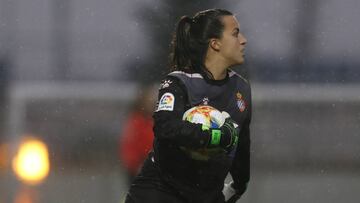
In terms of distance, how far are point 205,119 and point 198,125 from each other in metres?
0.05

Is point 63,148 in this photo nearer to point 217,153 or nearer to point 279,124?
point 279,124

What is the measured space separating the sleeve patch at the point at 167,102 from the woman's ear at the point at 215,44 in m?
0.33

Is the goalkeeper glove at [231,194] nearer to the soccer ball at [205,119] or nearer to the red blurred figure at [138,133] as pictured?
the soccer ball at [205,119]

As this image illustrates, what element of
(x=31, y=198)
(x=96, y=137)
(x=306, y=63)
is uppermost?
(x=306, y=63)

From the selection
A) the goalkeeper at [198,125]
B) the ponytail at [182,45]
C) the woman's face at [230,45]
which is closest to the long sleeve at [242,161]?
the goalkeeper at [198,125]

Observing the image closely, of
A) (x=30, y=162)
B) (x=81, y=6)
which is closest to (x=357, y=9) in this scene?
(x=81, y=6)

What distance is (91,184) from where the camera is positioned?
6.39 meters

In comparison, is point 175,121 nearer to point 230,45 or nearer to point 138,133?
point 230,45

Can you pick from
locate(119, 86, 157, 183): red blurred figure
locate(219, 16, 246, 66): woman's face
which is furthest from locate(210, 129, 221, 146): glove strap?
locate(119, 86, 157, 183): red blurred figure

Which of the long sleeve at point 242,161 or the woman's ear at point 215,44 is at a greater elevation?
the woman's ear at point 215,44

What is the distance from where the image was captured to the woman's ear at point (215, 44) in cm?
382

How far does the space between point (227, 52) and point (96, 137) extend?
2.70 metres

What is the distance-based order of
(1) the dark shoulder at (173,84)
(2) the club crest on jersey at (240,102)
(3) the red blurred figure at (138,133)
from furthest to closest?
(3) the red blurred figure at (138,133), (2) the club crest on jersey at (240,102), (1) the dark shoulder at (173,84)

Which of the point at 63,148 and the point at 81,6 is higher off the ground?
the point at 81,6
